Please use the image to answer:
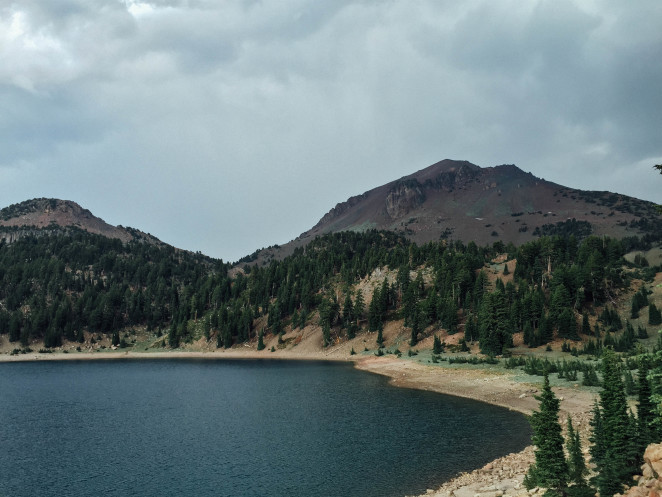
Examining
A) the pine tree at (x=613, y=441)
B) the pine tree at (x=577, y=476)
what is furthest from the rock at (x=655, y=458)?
the pine tree at (x=577, y=476)

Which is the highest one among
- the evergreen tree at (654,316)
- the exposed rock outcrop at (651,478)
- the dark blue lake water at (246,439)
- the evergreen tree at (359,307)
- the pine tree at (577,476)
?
the evergreen tree at (359,307)

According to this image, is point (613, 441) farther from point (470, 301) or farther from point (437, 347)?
point (470, 301)

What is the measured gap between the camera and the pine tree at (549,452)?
26.2 metres

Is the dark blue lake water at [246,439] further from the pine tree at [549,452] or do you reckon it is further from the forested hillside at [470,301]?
the forested hillside at [470,301]

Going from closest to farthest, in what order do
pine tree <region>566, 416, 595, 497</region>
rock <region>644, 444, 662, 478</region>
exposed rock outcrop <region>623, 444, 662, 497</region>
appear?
exposed rock outcrop <region>623, 444, 662, 497</region>
rock <region>644, 444, 662, 478</region>
pine tree <region>566, 416, 595, 497</region>

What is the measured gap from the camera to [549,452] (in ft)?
87.4

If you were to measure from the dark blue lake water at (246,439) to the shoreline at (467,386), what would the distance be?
2731 mm

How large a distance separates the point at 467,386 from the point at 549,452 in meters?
53.0

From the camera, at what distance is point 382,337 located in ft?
475

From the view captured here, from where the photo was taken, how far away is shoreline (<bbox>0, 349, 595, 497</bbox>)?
3312cm

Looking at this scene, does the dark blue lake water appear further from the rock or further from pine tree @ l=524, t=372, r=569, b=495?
the rock

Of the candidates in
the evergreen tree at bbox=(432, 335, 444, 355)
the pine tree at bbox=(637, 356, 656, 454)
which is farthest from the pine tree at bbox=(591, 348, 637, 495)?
the evergreen tree at bbox=(432, 335, 444, 355)

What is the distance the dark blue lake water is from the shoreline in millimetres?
2731

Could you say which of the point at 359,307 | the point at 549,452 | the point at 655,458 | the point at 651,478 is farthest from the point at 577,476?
the point at 359,307
